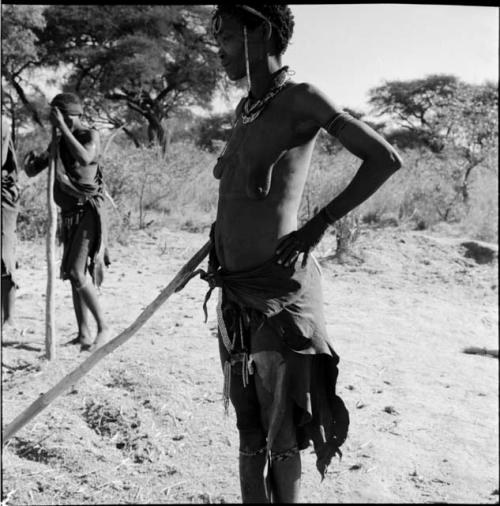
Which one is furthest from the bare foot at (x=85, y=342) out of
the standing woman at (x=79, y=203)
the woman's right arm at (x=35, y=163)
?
the woman's right arm at (x=35, y=163)

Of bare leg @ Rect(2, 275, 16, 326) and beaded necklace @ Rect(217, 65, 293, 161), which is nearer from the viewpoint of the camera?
beaded necklace @ Rect(217, 65, 293, 161)

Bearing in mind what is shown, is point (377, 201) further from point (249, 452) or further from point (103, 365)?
point (249, 452)

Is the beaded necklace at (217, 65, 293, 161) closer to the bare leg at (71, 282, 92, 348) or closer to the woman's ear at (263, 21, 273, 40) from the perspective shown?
the woman's ear at (263, 21, 273, 40)

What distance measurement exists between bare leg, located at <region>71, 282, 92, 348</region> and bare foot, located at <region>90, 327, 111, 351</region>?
51 mm

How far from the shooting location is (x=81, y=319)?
4.34m

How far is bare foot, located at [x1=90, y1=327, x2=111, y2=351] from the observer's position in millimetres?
4273

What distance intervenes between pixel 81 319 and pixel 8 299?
668mm

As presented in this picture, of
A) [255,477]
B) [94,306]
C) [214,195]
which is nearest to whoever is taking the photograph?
[255,477]

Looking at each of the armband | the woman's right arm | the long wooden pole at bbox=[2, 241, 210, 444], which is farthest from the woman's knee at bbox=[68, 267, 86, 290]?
the armband

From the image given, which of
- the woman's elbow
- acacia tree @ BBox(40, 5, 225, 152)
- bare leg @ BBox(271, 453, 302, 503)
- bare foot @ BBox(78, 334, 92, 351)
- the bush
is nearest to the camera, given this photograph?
the woman's elbow

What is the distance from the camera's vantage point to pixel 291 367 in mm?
1859

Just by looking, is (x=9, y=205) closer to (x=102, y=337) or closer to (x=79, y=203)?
(x=79, y=203)

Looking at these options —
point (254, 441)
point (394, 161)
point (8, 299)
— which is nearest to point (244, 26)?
point (394, 161)

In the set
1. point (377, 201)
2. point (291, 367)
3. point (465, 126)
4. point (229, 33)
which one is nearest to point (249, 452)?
point (291, 367)
